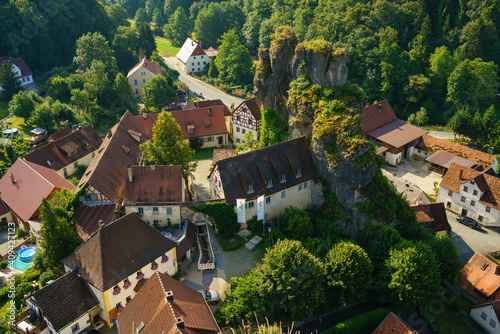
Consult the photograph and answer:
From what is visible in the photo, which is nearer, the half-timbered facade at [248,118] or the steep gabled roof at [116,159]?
the steep gabled roof at [116,159]

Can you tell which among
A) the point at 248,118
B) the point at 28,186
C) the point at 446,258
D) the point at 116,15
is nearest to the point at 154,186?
the point at 28,186

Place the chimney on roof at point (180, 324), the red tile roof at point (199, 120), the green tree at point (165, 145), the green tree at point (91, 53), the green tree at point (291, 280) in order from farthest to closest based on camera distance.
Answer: the green tree at point (91, 53) → the red tile roof at point (199, 120) → the green tree at point (165, 145) → the green tree at point (291, 280) → the chimney on roof at point (180, 324)

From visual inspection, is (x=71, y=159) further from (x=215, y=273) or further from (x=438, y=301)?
(x=438, y=301)

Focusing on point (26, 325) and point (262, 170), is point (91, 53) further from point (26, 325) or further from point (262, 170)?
point (26, 325)

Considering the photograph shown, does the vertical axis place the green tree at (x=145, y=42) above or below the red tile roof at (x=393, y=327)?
above

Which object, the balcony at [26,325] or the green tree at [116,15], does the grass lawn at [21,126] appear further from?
the green tree at [116,15]

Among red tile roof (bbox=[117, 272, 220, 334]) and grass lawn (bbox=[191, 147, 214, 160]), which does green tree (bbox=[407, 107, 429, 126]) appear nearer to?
grass lawn (bbox=[191, 147, 214, 160])

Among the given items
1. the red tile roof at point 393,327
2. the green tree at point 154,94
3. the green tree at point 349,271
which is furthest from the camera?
the green tree at point 154,94

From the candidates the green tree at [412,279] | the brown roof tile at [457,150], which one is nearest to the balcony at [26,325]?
the green tree at [412,279]
